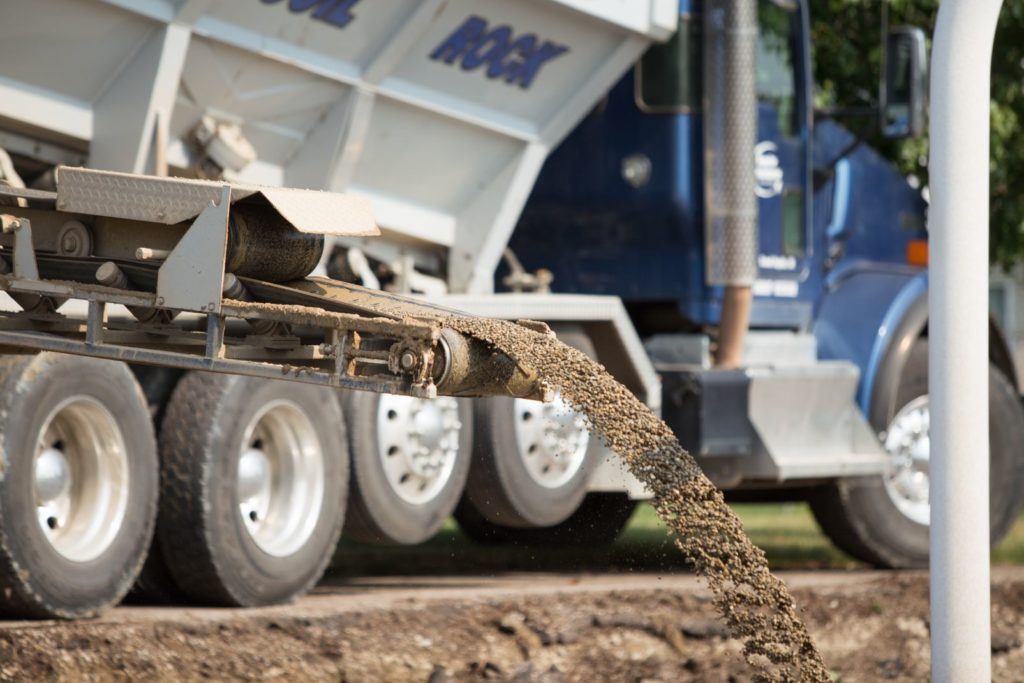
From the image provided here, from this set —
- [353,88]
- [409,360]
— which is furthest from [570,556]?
[409,360]

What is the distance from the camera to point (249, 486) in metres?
6.87

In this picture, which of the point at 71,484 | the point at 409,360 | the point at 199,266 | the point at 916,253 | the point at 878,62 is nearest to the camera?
the point at 409,360

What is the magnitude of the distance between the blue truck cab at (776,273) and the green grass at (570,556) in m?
0.77

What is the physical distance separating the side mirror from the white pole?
142 inches

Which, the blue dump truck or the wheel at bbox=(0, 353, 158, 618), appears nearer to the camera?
the blue dump truck

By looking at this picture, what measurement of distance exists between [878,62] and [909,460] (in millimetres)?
2837

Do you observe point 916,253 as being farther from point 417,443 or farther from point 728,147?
point 417,443

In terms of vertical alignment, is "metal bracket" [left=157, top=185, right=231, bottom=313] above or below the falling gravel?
above

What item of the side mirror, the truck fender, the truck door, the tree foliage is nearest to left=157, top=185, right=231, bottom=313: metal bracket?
the truck door

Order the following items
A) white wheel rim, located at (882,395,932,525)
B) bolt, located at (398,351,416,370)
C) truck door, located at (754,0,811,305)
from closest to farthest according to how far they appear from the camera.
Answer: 1. bolt, located at (398,351,416,370)
2. truck door, located at (754,0,811,305)
3. white wheel rim, located at (882,395,932,525)

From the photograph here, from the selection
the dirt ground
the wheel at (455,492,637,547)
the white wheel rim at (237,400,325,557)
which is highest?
the white wheel rim at (237,400,325,557)

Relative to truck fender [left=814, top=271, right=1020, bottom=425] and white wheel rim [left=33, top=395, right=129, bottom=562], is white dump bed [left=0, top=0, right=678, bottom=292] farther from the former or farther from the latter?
truck fender [left=814, top=271, right=1020, bottom=425]

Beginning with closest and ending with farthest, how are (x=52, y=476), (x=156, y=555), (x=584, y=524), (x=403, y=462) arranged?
(x=52, y=476), (x=156, y=555), (x=403, y=462), (x=584, y=524)

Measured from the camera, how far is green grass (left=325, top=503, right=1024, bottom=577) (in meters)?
9.61
